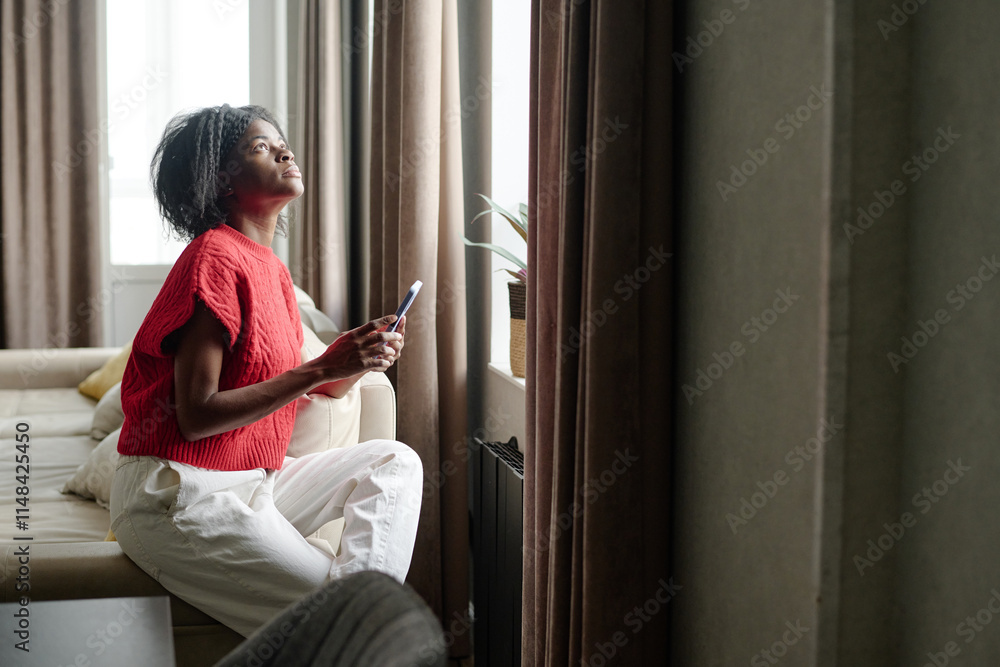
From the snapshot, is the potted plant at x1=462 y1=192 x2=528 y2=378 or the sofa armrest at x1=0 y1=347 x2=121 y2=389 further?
the sofa armrest at x1=0 y1=347 x2=121 y2=389

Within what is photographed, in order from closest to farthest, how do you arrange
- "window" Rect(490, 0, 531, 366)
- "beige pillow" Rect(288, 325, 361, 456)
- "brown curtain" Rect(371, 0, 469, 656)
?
1. "beige pillow" Rect(288, 325, 361, 456)
2. "brown curtain" Rect(371, 0, 469, 656)
3. "window" Rect(490, 0, 531, 366)

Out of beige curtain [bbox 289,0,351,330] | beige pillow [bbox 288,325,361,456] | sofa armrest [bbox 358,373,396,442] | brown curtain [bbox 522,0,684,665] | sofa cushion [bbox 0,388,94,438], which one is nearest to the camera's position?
brown curtain [bbox 522,0,684,665]

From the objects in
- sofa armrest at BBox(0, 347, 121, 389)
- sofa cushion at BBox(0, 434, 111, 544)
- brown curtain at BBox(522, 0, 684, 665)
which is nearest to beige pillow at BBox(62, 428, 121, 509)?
sofa cushion at BBox(0, 434, 111, 544)

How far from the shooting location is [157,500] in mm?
1188

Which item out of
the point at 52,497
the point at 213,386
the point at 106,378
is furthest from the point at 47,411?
the point at 213,386

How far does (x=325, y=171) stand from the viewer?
10.7ft

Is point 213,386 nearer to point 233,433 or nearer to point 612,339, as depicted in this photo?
point 233,433

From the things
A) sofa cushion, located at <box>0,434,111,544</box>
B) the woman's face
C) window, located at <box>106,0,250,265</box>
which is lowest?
sofa cushion, located at <box>0,434,111,544</box>

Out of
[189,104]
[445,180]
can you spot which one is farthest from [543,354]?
[189,104]

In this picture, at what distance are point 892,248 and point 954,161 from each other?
0.26 feet

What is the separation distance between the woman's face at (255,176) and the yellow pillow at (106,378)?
187 centimetres

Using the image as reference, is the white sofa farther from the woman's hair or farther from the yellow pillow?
the woman's hair

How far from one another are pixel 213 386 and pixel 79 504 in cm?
99

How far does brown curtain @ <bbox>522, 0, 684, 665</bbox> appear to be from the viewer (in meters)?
0.92
